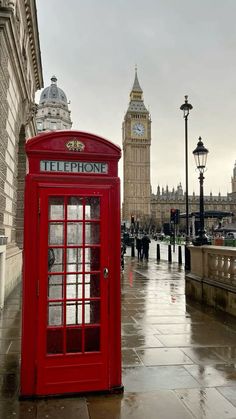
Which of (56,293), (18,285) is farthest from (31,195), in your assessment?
(18,285)

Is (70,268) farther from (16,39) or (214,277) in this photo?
(16,39)

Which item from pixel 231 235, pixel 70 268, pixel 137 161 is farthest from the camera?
pixel 137 161

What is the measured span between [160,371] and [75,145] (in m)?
2.79

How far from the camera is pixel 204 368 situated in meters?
4.67

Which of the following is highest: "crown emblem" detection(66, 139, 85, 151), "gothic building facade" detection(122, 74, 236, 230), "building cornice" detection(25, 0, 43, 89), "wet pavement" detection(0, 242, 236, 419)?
"gothic building facade" detection(122, 74, 236, 230)

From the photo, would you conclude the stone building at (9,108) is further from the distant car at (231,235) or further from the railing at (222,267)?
the distant car at (231,235)

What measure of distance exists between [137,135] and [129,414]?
140 meters

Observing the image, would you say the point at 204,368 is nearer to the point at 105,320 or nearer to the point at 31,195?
the point at 105,320

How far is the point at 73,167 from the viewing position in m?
3.98

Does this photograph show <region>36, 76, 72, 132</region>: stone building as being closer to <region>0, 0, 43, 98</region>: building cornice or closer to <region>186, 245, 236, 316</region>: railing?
<region>0, 0, 43, 98</region>: building cornice

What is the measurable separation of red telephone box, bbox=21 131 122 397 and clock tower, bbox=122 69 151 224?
135m

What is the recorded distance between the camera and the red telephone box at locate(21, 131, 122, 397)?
3791 mm

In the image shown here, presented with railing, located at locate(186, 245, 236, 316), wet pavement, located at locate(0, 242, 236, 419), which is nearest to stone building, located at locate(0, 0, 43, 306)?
wet pavement, located at locate(0, 242, 236, 419)

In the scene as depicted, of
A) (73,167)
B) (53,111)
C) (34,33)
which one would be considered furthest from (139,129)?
(73,167)
